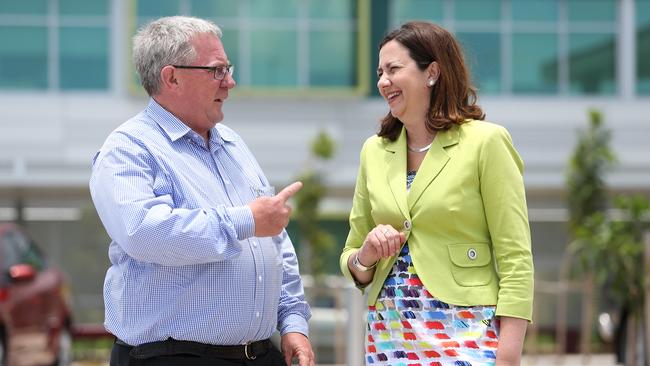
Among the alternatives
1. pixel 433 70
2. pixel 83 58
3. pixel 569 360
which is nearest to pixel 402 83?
pixel 433 70

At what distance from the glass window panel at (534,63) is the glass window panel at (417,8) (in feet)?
5.31

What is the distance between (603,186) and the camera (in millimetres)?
20281

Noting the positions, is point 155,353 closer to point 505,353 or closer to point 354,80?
point 505,353

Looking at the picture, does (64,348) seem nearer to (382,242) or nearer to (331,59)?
(382,242)

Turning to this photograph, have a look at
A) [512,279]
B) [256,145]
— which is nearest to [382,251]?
[512,279]

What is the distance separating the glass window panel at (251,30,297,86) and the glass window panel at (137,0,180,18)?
1583mm

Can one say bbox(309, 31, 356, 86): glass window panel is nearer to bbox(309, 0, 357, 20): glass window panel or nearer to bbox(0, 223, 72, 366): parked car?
bbox(309, 0, 357, 20): glass window panel

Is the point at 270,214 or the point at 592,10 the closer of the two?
the point at 270,214

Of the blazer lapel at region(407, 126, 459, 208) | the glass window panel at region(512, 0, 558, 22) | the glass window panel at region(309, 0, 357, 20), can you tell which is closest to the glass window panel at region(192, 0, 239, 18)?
the glass window panel at region(309, 0, 357, 20)

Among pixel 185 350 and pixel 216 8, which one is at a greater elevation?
pixel 216 8

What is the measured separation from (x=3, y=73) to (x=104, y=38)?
204cm

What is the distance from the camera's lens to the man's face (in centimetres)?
449

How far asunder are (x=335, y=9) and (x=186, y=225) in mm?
20325

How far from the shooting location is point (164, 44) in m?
4.49
